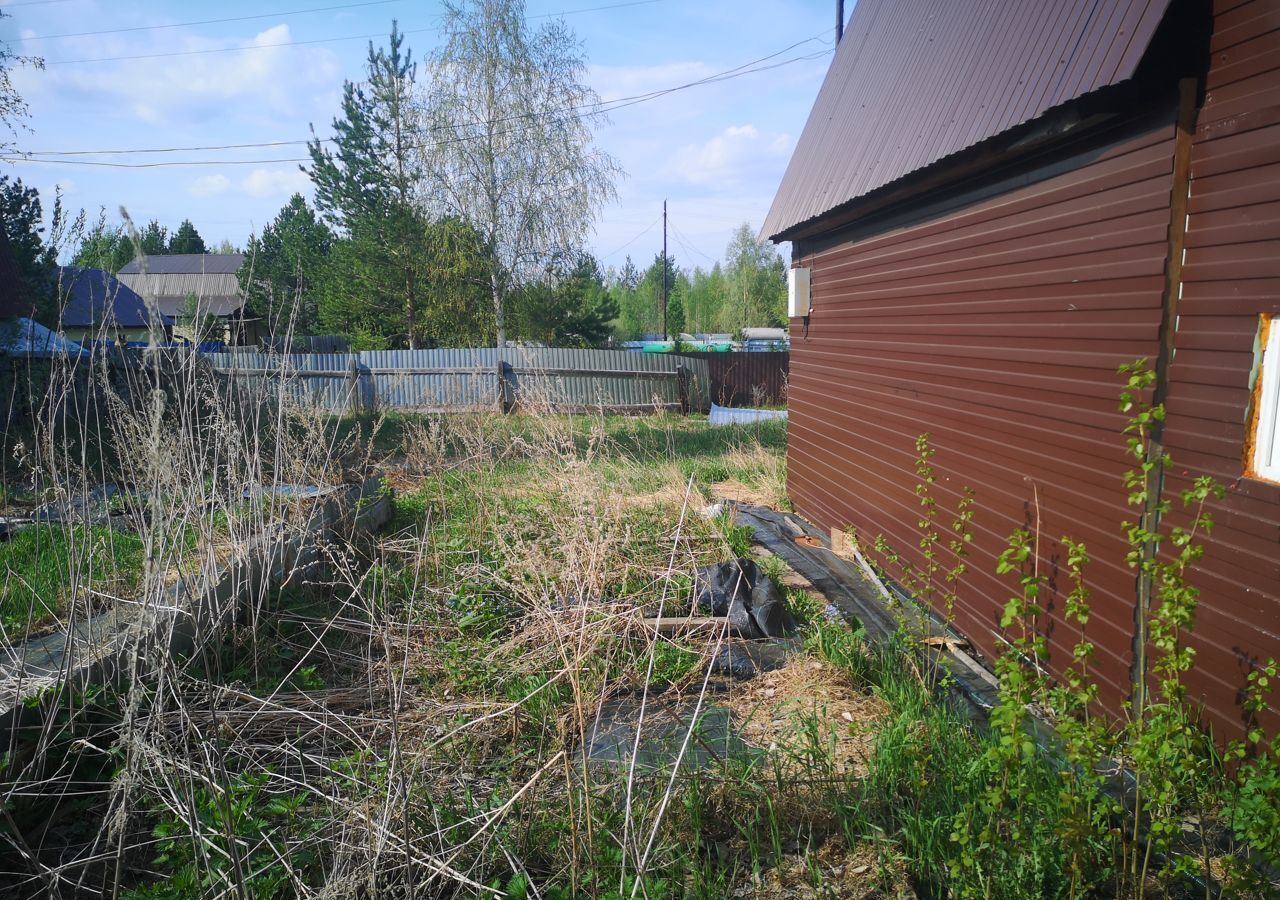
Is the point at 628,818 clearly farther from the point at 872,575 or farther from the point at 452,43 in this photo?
the point at 452,43

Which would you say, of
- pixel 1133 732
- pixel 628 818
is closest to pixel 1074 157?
pixel 1133 732

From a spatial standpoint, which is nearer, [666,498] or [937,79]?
[937,79]

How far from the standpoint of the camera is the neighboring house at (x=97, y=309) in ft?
11.4

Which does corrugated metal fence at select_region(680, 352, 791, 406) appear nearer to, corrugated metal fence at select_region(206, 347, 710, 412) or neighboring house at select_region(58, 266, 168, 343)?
corrugated metal fence at select_region(206, 347, 710, 412)

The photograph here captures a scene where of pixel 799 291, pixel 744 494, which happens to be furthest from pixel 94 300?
pixel 799 291

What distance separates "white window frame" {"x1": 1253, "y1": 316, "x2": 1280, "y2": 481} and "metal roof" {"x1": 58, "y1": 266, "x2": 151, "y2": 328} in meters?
4.24

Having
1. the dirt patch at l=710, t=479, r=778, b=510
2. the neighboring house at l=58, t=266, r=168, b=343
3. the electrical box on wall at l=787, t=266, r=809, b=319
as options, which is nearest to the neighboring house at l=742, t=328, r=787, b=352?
the neighboring house at l=58, t=266, r=168, b=343

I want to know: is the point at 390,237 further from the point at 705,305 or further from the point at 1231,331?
the point at 705,305

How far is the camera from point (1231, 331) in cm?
296

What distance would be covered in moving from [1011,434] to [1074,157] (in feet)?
4.81

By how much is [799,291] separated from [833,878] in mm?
6682

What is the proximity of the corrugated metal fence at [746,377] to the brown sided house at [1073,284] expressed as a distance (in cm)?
1596

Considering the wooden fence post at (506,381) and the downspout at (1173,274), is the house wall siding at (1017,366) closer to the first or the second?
the downspout at (1173,274)

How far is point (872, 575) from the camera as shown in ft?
19.1
